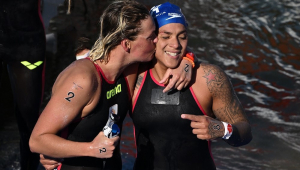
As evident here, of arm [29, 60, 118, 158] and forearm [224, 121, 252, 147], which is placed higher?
arm [29, 60, 118, 158]

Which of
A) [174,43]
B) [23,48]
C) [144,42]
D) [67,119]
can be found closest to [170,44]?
[174,43]

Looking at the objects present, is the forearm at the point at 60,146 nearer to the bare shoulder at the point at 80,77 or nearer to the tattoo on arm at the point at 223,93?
the bare shoulder at the point at 80,77

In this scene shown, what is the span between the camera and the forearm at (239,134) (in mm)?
3520

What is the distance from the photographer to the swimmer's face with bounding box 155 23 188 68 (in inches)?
143

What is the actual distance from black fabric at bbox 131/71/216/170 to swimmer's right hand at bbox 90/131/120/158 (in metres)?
0.76

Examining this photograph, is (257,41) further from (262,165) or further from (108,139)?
(108,139)

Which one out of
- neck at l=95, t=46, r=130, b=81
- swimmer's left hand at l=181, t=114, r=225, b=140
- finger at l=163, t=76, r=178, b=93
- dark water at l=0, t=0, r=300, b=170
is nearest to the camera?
swimmer's left hand at l=181, t=114, r=225, b=140

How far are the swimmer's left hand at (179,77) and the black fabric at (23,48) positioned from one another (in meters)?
1.52

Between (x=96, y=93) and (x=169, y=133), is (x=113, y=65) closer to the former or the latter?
(x=96, y=93)

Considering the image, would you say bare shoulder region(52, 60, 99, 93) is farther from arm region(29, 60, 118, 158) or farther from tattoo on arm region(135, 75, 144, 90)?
tattoo on arm region(135, 75, 144, 90)

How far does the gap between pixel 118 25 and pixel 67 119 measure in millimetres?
821

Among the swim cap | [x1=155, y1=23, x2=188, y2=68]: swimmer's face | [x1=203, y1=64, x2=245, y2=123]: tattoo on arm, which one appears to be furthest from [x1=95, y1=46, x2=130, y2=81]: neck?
[x1=203, y1=64, x2=245, y2=123]: tattoo on arm

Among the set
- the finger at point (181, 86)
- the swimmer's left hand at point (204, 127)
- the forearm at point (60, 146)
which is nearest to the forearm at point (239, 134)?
the swimmer's left hand at point (204, 127)

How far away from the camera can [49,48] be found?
8.45 metres
